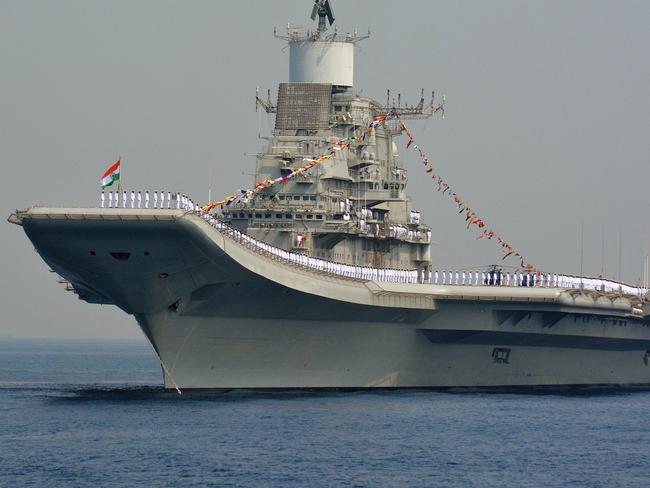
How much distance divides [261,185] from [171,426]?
40.6 ft

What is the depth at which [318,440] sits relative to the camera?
1189 inches

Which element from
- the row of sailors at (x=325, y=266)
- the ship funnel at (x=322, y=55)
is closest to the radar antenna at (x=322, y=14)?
the ship funnel at (x=322, y=55)

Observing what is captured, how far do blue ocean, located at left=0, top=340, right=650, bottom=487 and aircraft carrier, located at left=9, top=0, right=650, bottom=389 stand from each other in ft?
4.76

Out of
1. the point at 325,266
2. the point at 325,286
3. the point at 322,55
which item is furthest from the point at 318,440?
the point at 322,55

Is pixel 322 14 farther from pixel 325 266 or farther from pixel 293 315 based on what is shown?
pixel 293 315

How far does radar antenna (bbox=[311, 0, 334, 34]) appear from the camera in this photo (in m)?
47.2

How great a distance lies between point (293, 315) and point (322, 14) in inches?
521

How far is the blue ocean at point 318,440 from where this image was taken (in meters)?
26.5

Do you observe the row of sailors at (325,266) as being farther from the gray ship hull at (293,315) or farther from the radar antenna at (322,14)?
the radar antenna at (322,14)

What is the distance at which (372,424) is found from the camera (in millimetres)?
33000

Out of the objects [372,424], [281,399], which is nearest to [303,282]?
[281,399]

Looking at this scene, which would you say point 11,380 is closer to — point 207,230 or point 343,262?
point 343,262

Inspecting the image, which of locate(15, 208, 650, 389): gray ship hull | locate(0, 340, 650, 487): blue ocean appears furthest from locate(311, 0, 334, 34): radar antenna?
locate(0, 340, 650, 487): blue ocean

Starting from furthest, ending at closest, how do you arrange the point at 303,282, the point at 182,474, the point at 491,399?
the point at 491,399 < the point at 303,282 < the point at 182,474
